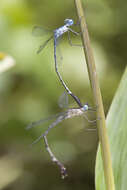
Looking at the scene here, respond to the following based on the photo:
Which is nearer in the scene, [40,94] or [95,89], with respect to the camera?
[95,89]

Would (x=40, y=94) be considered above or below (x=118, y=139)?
above

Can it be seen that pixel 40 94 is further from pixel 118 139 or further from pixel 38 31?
pixel 118 139

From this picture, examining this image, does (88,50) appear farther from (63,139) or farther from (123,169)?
(63,139)

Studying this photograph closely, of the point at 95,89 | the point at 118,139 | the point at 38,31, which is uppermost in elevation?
the point at 38,31

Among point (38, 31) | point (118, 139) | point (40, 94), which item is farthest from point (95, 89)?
point (40, 94)

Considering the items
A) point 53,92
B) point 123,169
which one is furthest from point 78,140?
point 123,169

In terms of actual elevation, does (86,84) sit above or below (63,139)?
above

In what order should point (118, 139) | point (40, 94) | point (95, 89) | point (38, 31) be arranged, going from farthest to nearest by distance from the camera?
point (40, 94) < point (38, 31) < point (118, 139) < point (95, 89)
